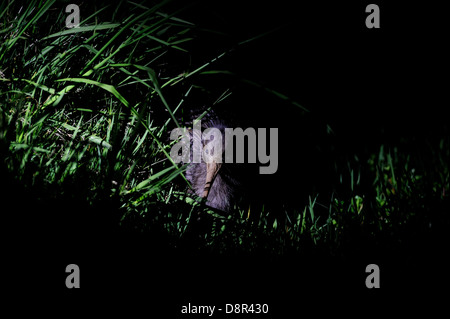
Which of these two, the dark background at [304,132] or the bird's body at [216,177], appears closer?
the dark background at [304,132]

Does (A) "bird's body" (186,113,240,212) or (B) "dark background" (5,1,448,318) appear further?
(A) "bird's body" (186,113,240,212)

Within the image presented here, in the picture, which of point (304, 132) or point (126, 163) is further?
point (304, 132)

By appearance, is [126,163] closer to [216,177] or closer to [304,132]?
[216,177]

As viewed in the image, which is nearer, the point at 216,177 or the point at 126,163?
the point at 126,163

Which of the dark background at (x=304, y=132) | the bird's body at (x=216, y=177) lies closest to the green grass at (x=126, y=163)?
the dark background at (x=304, y=132)

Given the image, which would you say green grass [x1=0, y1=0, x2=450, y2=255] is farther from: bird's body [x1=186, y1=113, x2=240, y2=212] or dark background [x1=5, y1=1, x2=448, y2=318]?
bird's body [x1=186, y1=113, x2=240, y2=212]

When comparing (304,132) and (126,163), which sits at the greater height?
(304,132)

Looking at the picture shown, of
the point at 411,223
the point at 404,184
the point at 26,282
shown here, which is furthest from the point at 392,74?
the point at 26,282

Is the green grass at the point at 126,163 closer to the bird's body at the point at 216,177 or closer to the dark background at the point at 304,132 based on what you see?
the dark background at the point at 304,132

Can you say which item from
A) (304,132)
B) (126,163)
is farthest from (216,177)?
(126,163)

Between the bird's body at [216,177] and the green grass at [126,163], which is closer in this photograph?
the green grass at [126,163]

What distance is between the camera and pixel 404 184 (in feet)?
2.76

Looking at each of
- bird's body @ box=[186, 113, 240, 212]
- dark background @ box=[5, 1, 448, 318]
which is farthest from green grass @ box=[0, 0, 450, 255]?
bird's body @ box=[186, 113, 240, 212]
